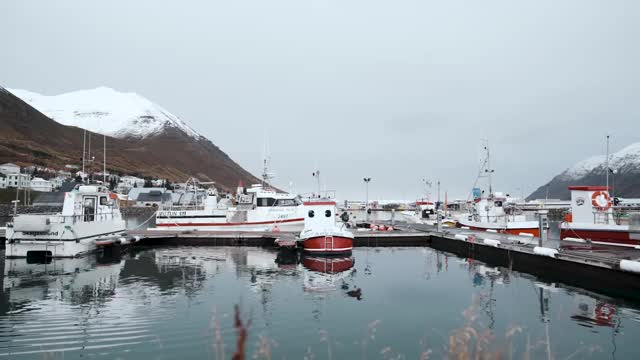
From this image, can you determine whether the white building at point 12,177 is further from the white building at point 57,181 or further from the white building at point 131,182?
the white building at point 131,182

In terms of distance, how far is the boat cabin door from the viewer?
88.0ft

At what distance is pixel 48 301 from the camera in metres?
14.6

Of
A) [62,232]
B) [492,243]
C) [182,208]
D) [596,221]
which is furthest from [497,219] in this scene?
[62,232]

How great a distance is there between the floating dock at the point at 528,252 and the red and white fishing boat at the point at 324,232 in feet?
5.52

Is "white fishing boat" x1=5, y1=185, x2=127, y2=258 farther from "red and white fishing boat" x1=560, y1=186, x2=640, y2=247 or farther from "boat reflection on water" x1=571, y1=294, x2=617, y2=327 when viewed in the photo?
"red and white fishing boat" x1=560, y1=186, x2=640, y2=247

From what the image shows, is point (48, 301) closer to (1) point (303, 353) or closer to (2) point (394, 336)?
(1) point (303, 353)

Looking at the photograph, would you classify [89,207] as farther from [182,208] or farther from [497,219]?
[497,219]

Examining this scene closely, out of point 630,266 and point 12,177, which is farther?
point 12,177

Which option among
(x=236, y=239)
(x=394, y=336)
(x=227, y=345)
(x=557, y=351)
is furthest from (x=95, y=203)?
(x=557, y=351)

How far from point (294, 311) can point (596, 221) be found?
19870 mm

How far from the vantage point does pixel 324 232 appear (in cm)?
2575

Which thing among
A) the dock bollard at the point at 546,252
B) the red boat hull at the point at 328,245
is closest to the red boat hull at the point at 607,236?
the dock bollard at the point at 546,252

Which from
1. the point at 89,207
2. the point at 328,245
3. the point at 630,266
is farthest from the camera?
the point at 89,207

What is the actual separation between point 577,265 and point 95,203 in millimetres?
27412
